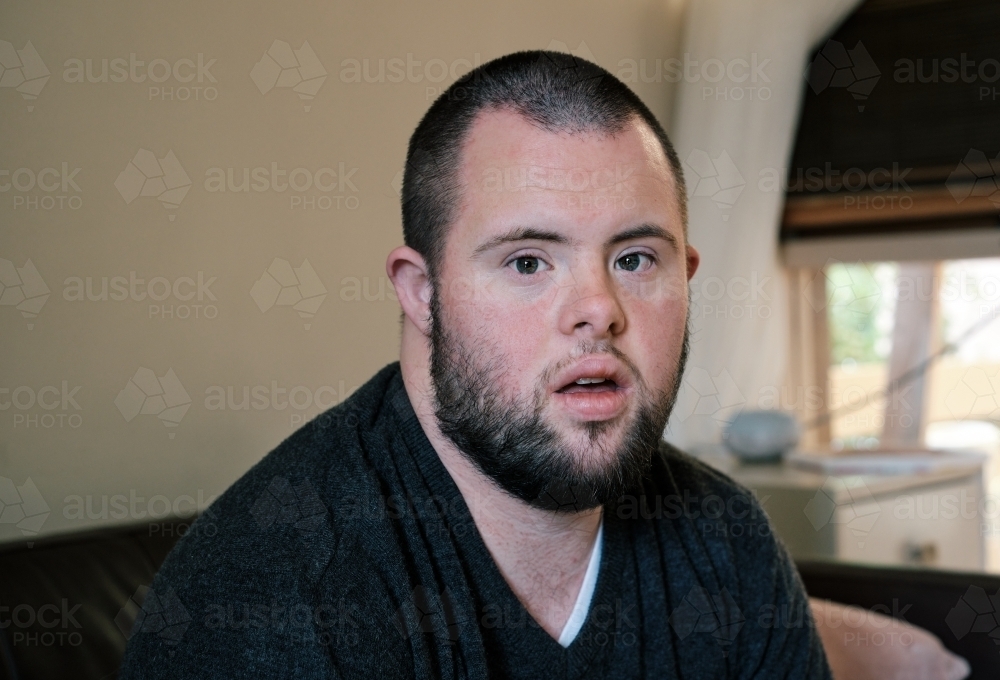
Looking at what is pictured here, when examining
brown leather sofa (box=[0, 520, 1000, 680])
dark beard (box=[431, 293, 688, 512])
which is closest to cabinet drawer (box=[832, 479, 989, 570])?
dark beard (box=[431, 293, 688, 512])

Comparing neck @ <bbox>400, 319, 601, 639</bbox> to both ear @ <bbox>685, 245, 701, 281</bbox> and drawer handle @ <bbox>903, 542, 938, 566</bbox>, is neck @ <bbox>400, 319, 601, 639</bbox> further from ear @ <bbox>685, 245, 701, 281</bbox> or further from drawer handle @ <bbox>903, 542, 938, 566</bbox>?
drawer handle @ <bbox>903, 542, 938, 566</bbox>

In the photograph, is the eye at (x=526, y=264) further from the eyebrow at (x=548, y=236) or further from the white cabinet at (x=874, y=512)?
the white cabinet at (x=874, y=512)

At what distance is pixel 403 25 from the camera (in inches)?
81.3

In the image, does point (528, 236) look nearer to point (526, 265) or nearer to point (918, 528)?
point (526, 265)

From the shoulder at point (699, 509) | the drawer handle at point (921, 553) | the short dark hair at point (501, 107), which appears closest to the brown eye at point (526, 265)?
the short dark hair at point (501, 107)

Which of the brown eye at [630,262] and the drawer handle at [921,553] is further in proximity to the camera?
the drawer handle at [921,553]

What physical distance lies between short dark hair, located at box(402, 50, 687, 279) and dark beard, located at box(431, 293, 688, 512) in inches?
4.0

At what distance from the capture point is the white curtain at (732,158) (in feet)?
9.96

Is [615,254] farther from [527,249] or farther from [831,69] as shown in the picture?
[831,69]

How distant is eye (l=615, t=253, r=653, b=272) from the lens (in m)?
1.07

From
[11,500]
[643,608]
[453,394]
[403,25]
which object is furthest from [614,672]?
[403,25]

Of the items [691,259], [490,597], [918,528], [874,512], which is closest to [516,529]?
[490,597]

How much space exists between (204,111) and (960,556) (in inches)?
98.1

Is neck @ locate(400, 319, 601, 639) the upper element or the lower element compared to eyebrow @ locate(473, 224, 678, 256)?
lower
